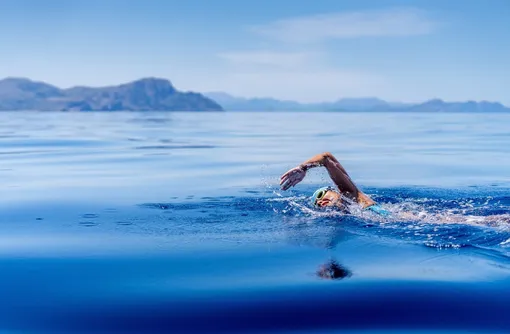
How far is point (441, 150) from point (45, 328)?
913 inches

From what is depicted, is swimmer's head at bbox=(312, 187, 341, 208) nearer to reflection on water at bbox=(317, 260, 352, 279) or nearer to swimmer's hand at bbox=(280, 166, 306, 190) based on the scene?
swimmer's hand at bbox=(280, 166, 306, 190)

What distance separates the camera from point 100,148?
2694 centimetres

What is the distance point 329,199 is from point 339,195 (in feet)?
0.65

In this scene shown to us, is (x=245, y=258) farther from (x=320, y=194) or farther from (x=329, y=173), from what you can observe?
(x=320, y=194)

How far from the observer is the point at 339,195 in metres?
10.2

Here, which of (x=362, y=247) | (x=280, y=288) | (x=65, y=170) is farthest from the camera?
(x=65, y=170)

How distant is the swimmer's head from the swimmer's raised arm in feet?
0.59

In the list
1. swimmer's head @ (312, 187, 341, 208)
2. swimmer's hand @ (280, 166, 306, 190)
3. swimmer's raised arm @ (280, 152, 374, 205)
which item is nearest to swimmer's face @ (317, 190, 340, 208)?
swimmer's head @ (312, 187, 341, 208)

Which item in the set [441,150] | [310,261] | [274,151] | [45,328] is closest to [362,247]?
[310,261]

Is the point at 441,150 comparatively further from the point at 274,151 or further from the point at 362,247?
the point at 362,247

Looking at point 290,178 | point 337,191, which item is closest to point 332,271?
point 290,178

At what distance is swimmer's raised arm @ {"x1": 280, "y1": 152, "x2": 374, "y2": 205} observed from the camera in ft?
31.0

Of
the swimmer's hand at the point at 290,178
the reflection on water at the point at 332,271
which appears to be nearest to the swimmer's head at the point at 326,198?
the swimmer's hand at the point at 290,178

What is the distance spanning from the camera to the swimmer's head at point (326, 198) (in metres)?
10.2
